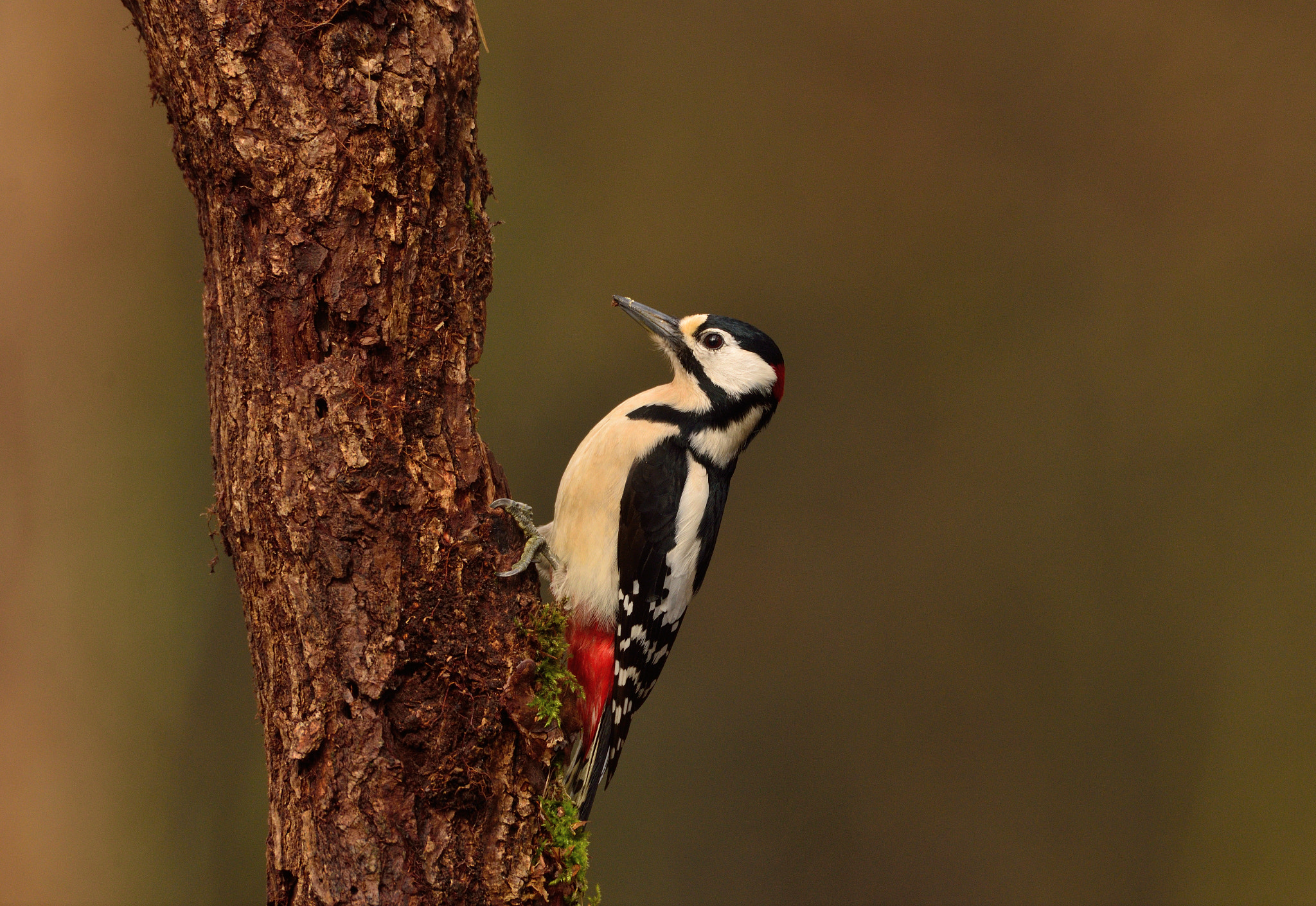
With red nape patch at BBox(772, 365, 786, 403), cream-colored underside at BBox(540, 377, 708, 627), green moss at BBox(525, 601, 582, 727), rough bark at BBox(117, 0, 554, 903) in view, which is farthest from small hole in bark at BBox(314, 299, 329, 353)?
red nape patch at BBox(772, 365, 786, 403)

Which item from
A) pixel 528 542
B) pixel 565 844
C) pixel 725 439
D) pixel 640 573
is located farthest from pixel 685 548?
pixel 565 844

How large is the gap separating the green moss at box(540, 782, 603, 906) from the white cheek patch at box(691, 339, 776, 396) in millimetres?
1077

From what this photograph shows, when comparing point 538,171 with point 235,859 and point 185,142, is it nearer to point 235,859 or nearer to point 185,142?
point 185,142

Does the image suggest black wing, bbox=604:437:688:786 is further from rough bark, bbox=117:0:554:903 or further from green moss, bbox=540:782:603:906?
rough bark, bbox=117:0:554:903

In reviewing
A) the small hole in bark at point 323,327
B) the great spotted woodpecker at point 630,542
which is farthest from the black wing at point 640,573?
the small hole in bark at point 323,327

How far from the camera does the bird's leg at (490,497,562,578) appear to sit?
1841 millimetres

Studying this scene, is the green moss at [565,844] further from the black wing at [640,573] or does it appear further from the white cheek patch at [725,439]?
the white cheek patch at [725,439]

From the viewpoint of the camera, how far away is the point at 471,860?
5.51ft

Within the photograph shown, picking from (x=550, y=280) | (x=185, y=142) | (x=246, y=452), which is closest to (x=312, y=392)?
(x=246, y=452)

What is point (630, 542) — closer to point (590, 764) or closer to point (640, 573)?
point (640, 573)

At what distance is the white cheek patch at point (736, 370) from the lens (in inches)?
96.9

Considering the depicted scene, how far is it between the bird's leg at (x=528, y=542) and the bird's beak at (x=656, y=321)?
66cm

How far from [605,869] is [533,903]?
7.53 ft

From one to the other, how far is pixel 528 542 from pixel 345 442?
47 centimetres
